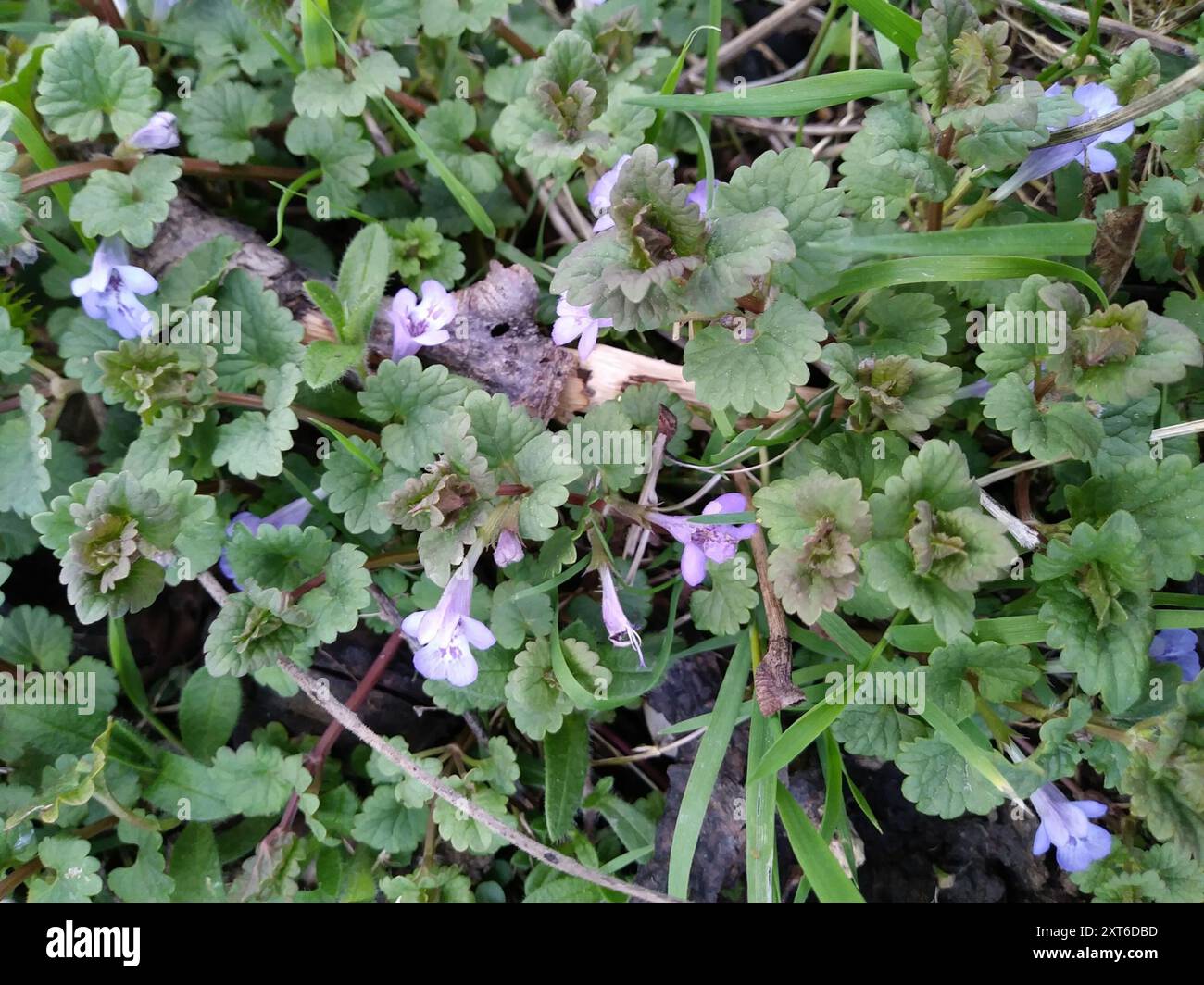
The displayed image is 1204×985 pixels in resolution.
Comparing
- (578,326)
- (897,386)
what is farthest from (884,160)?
(578,326)

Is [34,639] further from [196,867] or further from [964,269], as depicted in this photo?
[964,269]

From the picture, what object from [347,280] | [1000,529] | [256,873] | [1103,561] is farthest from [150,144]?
[1103,561]

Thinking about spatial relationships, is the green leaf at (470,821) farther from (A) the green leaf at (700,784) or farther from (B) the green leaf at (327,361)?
(B) the green leaf at (327,361)

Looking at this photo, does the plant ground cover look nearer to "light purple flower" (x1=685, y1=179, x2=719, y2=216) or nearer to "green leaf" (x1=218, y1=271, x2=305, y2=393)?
"green leaf" (x1=218, y1=271, x2=305, y2=393)

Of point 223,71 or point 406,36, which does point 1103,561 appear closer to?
point 406,36

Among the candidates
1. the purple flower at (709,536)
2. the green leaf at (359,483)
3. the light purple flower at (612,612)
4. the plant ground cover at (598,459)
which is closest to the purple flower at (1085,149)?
the plant ground cover at (598,459)

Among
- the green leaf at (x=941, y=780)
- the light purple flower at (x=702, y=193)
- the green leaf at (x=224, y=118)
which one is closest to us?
the green leaf at (x=941, y=780)

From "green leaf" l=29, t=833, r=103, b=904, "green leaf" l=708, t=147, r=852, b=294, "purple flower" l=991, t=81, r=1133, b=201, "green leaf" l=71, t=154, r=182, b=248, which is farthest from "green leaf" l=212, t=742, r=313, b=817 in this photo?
"purple flower" l=991, t=81, r=1133, b=201
